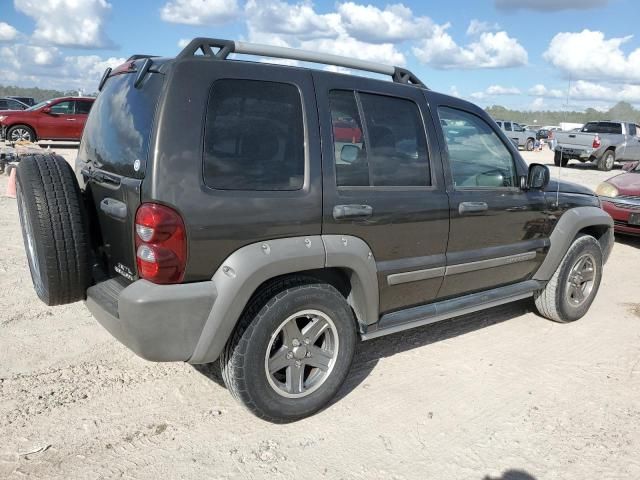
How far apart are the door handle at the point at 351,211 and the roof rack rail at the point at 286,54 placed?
0.91 m

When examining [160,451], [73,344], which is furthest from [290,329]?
[73,344]

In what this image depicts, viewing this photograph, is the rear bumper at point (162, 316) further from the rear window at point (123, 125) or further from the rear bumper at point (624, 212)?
the rear bumper at point (624, 212)

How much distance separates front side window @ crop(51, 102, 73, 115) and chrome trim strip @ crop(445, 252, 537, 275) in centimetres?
1796

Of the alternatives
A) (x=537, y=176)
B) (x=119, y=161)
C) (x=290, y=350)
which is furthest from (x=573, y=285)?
(x=119, y=161)

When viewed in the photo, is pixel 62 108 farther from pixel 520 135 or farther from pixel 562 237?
pixel 520 135

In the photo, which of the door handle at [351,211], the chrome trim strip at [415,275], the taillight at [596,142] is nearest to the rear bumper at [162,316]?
the door handle at [351,211]

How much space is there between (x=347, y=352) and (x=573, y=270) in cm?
257

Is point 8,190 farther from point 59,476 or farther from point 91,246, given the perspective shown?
point 59,476

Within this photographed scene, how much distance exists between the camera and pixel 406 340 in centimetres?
442

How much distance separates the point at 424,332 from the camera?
4.60 m

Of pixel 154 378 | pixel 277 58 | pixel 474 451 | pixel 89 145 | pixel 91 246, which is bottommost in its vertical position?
pixel 474 451

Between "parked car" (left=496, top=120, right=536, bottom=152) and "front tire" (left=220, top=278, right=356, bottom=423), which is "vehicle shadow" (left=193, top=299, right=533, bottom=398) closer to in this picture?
"front tire" (left=220, top=278, right=356, bottom=423)

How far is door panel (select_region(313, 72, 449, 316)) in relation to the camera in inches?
126

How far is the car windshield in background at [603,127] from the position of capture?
20328 mm
